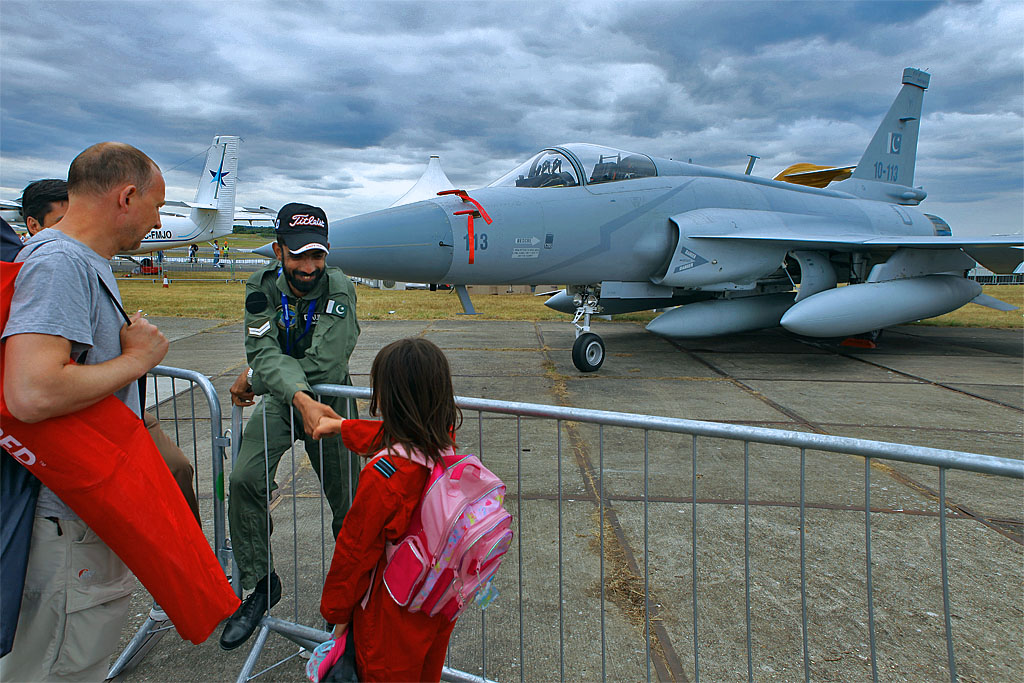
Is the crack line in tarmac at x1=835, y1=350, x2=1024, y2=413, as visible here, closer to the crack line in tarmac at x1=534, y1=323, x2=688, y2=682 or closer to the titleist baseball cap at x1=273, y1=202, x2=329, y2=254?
the crack line in tarmac at x1=534, y1=323, x2=688, y2=682

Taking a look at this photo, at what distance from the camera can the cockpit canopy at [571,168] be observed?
26.0ft

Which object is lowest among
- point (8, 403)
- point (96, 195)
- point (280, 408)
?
point (280, 408)

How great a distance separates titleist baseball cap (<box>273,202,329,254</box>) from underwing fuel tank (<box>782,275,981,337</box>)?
7289 mm

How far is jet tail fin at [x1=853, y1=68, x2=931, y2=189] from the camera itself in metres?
13.5

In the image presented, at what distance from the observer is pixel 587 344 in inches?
324

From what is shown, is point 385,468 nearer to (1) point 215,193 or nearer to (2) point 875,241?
(2) point 875,241

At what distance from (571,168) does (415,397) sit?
685 cm

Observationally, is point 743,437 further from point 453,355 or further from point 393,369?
point 453,355

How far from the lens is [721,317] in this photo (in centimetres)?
920

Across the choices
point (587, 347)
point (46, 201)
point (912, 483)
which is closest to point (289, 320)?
point (46, 201)

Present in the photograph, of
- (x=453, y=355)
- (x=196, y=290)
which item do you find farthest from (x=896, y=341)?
(x=196, y=290)

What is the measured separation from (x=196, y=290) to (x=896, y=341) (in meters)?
22.6

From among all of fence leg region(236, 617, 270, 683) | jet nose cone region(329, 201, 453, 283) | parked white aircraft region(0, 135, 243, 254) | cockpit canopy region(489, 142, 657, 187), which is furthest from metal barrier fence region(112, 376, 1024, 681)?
parked white aircraft region(0, 135, 243, 254)

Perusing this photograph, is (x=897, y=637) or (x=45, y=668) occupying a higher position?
(x=45, y=668)
